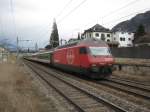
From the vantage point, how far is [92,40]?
2008 cm

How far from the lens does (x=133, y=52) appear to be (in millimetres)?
39188

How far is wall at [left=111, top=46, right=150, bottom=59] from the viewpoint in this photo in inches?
1387

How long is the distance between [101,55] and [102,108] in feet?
Result: 31.9

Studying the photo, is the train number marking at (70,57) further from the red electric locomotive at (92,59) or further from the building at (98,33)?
the building at (98,33)

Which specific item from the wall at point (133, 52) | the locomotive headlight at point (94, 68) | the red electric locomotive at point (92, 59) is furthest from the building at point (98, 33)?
the locomotive headlight at point (94, 68)

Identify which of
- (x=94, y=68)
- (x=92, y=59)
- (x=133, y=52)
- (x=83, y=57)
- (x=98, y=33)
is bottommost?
(x=94, y=68)

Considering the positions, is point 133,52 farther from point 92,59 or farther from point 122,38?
point 122,38

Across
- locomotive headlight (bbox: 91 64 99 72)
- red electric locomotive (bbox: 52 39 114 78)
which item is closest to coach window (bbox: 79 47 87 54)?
red electric locomotive (bbox: 52 39 114 78)

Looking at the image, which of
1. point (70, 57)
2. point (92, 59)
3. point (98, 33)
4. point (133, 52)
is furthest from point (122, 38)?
point (92, 59)

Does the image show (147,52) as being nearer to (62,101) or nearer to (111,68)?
(111,68)

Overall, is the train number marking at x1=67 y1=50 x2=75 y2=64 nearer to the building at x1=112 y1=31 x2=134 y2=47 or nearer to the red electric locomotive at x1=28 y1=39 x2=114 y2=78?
the red electric locomotive at x1=28 y1=39 x2=114 y2=78

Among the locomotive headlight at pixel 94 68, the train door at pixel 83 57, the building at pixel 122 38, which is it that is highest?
the building at pixel 122 38

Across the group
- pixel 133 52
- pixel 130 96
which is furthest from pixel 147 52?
pixel 130 96

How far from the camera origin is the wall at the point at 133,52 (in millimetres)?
35228
